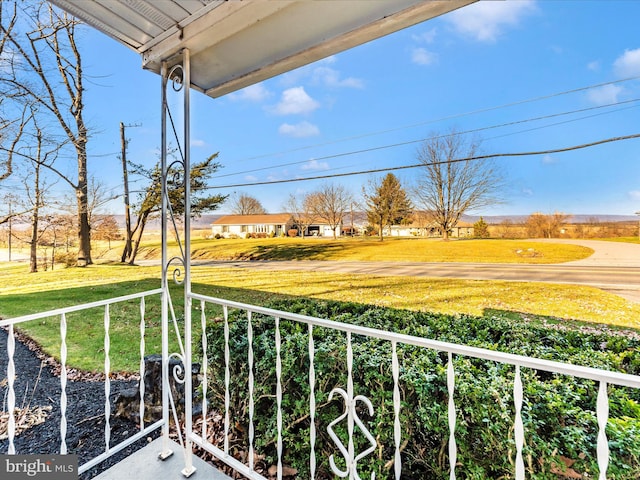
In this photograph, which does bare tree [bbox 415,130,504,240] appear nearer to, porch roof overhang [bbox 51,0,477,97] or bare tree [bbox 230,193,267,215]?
porch roof overhang [bbox 51,0,477,97]

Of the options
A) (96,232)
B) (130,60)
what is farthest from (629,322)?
(130,60)

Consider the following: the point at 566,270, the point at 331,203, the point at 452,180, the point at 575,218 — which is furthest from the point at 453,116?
the point at 566,270

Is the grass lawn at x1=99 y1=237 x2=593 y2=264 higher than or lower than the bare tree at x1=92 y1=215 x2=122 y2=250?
lower

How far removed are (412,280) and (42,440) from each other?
8.94ft

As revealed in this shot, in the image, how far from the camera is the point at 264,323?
5.82 ft

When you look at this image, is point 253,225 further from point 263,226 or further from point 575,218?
point 575,218


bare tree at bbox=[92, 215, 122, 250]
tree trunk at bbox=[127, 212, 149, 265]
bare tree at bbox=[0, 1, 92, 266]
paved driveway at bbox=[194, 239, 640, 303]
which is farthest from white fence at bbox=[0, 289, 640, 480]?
bare tree at bbox=[0, 1, 92, 266]

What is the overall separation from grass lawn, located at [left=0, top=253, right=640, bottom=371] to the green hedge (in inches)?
10.8

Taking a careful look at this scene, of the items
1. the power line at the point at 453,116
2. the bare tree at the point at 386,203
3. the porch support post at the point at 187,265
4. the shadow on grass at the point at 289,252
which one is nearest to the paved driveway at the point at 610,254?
the power line at the point at 453,116

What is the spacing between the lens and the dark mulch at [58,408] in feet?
5.38

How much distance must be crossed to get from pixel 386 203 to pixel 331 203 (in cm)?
50

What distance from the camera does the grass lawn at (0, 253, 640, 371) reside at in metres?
1.87

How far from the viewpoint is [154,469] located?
1346 millimetres

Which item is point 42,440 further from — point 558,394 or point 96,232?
point 558,394
